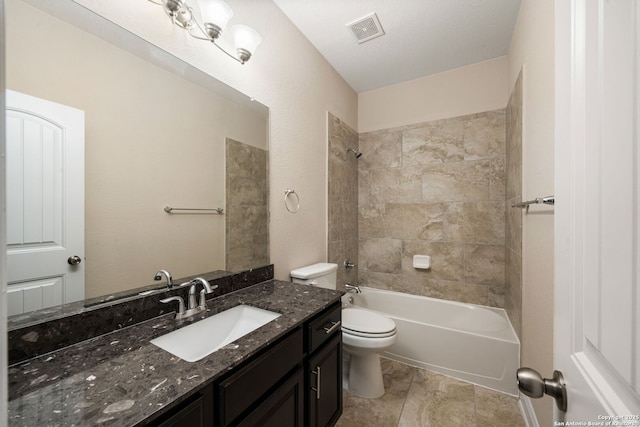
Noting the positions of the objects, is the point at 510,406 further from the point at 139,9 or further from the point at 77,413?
the point at 139,9

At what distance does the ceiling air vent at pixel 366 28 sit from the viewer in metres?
1.82

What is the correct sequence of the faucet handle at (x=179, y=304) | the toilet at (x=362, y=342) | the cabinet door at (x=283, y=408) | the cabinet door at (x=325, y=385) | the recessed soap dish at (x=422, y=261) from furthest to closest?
the recessed soap dish at (x=422, y=261) < the toilet at (x=362, y=342) < the cabinet door at (x=325, y=385) < the faucet handle at (x=179, y=304) < the cabinet door at (x=283, y=408)

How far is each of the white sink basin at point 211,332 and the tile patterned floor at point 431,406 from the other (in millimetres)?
975

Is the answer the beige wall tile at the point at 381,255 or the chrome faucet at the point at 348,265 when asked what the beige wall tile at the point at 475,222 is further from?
the chrome faucet at the point at 348,265

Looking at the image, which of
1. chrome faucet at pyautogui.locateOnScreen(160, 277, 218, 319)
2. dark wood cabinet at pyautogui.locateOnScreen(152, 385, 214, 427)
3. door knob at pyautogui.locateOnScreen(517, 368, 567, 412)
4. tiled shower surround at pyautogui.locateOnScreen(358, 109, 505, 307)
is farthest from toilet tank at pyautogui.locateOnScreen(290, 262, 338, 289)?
door knob at pyautogui.locateOnScreen(517, 368, 567, 412)

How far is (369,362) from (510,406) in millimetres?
962

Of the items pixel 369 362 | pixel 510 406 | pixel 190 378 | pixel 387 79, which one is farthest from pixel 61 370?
pixel 387 79

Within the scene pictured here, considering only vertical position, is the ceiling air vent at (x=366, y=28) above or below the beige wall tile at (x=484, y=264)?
above

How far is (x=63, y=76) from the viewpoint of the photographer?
2.68 ft

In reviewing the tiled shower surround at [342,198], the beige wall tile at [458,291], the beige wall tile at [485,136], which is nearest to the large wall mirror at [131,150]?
the tiled shower surround at [342,198]

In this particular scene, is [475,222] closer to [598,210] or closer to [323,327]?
[323,327]

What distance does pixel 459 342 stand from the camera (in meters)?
1.91

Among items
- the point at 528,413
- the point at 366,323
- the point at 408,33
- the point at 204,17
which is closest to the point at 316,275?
the point at 366,323

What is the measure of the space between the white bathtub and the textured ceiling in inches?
91.9
